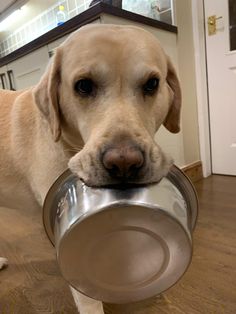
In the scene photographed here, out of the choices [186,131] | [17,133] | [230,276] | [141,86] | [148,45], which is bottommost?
[230,276]

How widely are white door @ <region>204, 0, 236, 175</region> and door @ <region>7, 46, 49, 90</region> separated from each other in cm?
127

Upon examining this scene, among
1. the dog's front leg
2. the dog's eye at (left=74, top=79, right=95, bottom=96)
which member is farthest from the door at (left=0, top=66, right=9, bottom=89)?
the dog's front leg

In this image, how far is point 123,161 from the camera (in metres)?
0.60

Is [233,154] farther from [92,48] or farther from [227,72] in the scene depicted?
[92,48]

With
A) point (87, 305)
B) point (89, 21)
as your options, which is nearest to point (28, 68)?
point (89, 21)

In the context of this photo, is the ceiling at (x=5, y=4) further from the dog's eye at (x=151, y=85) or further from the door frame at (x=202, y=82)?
the dog's eye at (x=151, y=85)

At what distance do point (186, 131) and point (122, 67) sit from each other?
5.71 feet

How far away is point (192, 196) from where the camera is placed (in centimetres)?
80

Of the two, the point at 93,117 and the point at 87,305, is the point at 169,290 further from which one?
the point at 93,117

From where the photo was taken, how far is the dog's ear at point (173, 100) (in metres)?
1.05

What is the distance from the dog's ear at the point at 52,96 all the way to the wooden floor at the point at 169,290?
51 centimetres

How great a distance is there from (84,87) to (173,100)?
0.39 metres

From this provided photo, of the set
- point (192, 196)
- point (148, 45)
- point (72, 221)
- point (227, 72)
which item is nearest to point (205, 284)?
point (192, 196)

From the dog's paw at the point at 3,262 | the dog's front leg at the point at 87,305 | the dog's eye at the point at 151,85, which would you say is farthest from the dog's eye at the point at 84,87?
the dog's paw at the point at 3,262
